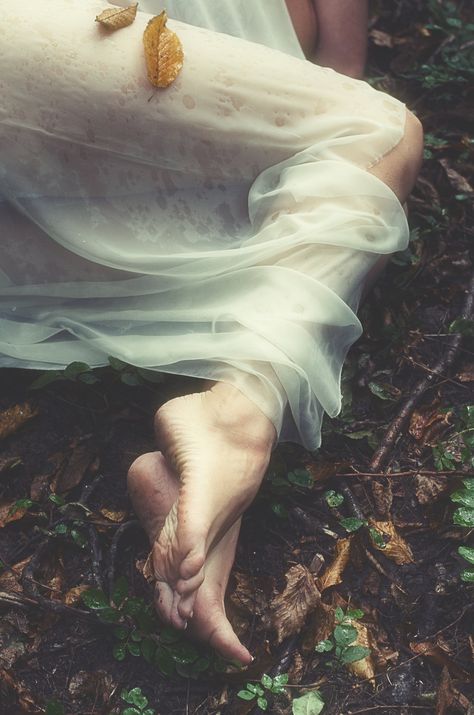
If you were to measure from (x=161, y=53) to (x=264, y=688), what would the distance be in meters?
1.07

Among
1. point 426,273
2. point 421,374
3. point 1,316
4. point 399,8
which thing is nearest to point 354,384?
point 421,374

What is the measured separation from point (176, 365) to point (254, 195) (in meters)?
0.34

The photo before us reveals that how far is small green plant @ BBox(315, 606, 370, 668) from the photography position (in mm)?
1354

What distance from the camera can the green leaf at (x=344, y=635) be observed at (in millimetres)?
1362

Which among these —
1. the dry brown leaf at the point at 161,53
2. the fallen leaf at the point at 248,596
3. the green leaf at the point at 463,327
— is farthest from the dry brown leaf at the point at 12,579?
the green leaf at the point at 463,327

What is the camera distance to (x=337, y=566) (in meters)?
1.52

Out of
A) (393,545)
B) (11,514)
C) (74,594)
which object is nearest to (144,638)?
(74,594)

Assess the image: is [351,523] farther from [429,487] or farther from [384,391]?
[384,391]

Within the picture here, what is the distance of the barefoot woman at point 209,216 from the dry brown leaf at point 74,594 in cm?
21

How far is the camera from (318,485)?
5.37 ft

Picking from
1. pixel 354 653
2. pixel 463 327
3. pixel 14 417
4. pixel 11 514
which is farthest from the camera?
pixel 463 327

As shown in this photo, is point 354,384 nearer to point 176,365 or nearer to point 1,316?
point 176,365

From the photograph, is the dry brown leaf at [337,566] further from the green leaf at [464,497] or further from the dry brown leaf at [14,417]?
the dry brown leaf at [14,417]

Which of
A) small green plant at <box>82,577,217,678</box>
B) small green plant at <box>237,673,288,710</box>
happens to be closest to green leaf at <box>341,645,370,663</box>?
small green plant at <box>237,673,288,710</box>
